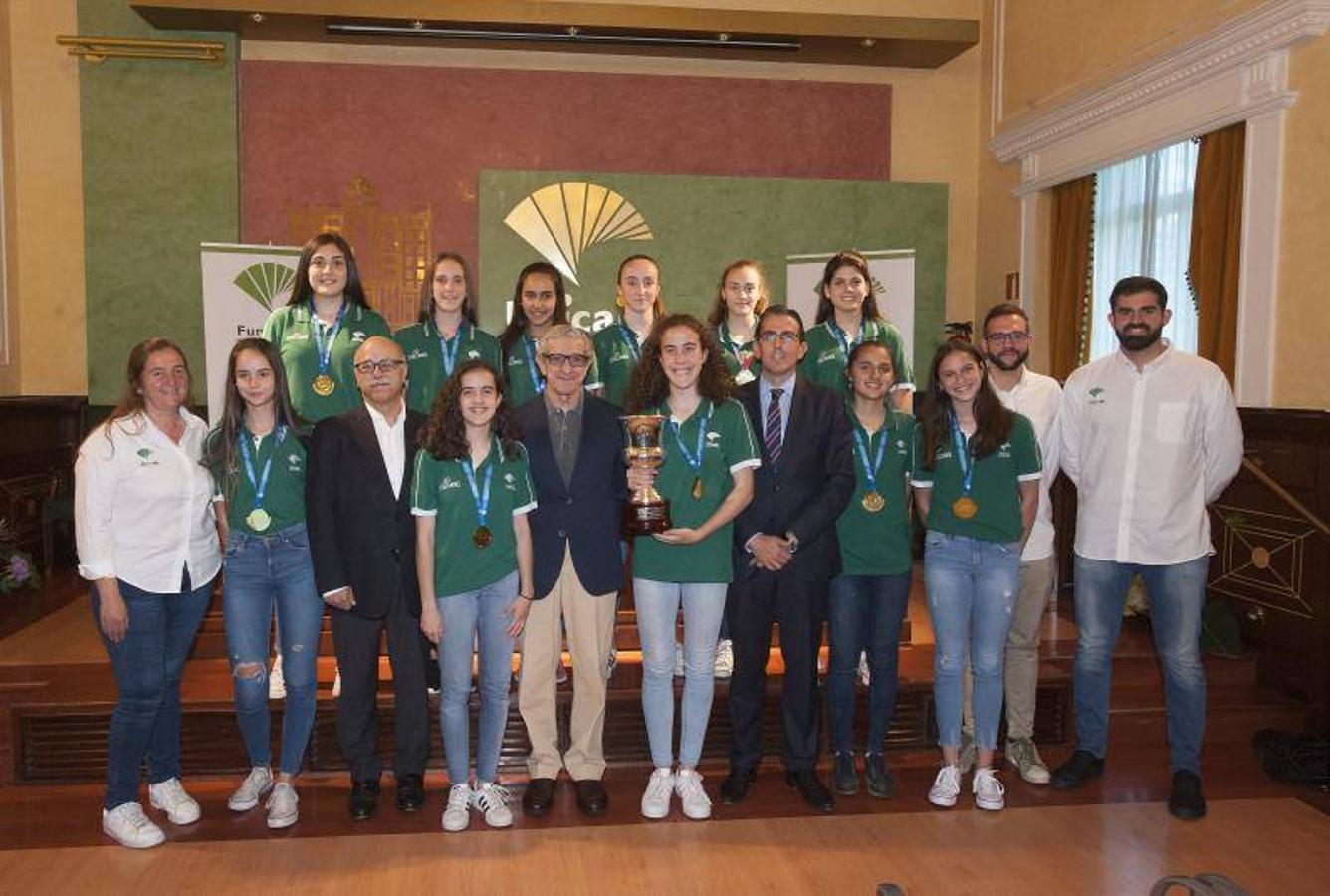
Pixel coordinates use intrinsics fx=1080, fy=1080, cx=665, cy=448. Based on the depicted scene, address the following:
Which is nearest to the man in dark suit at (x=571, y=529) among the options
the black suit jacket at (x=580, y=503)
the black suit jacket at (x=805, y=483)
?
the black suit jacket at (x=580, y=503)

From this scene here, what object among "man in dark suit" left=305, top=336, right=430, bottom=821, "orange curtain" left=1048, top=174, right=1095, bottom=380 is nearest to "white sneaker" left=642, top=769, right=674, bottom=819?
"man in dark suit" left=305, top=336, right=430, bottom=821

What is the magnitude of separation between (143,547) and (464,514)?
962mm

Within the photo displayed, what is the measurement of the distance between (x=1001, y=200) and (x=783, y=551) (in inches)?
192

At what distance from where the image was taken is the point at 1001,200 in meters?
7.40

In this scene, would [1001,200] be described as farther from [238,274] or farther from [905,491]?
[238,274]

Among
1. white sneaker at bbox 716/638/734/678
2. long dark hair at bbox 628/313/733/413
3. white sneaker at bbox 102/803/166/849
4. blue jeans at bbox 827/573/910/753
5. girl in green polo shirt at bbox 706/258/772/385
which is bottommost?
white sneaker at bbox 102/803/166/849

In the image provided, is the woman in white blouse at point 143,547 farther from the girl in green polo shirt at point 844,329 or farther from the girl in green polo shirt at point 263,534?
the girl in green polo shirt at point 844,329

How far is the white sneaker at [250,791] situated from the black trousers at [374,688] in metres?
0.32

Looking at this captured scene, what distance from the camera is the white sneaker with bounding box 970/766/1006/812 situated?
3615 mm

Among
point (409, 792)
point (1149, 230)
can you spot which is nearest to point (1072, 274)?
point (1149, 230)

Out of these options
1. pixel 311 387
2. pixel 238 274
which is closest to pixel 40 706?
pixel 311 387

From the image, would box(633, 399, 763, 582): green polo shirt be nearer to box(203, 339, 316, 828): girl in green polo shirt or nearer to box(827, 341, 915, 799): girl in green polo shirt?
box(827, 341, 915, 799): girl in green polo shirt

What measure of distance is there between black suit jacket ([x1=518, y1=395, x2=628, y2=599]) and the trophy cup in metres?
0.15

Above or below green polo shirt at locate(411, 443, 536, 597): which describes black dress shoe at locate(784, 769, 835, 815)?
below
